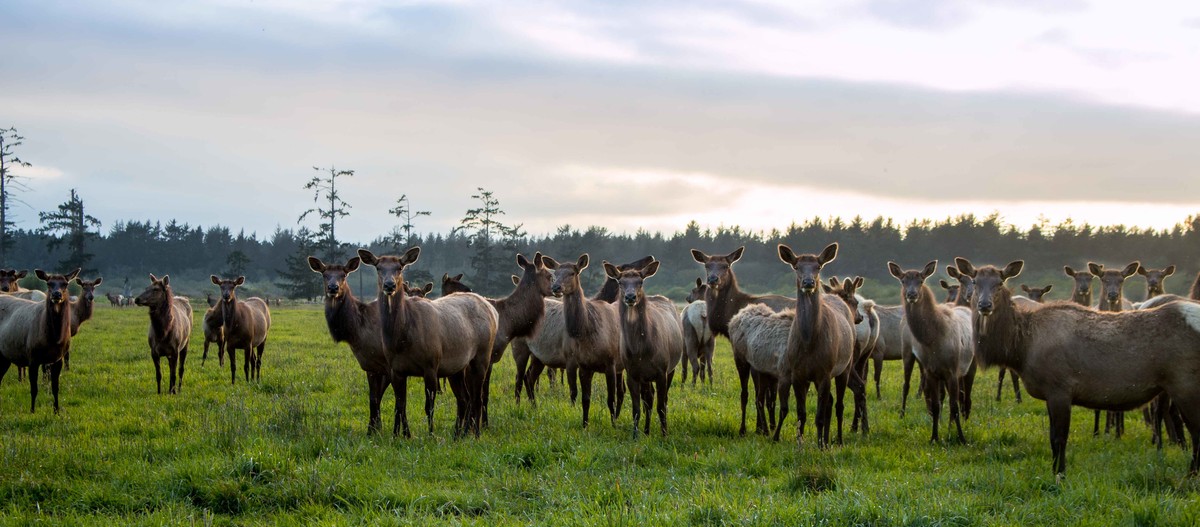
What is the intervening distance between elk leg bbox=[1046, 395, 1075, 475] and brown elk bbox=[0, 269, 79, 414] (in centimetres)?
1389

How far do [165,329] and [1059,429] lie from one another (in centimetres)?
1477

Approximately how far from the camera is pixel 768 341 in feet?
35.3

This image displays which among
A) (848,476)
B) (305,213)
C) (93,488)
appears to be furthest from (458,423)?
(305,213)

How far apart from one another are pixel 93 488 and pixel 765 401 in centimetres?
837

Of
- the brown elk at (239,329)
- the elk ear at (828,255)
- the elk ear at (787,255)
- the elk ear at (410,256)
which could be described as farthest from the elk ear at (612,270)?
the brown elk at (239,329)

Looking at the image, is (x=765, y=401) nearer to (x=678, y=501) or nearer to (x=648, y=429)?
(x=648, y=429)

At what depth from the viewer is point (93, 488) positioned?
740cm

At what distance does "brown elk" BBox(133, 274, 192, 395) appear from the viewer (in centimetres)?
1477

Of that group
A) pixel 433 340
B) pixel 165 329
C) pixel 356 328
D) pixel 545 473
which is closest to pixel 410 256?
pixel 356 328

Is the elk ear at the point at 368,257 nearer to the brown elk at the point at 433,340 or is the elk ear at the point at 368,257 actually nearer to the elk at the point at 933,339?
the brown elk at the point at 433,340

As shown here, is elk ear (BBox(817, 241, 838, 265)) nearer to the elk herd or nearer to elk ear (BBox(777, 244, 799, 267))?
the elk herd

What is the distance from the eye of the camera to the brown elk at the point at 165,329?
14.8 meters

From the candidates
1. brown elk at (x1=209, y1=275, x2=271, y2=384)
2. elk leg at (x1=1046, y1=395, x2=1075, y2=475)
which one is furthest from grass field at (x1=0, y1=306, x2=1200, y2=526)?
brown elk at (x1=209, y1=275, x2=271, y2=384)

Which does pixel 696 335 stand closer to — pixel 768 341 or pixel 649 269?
pixel 649 269
